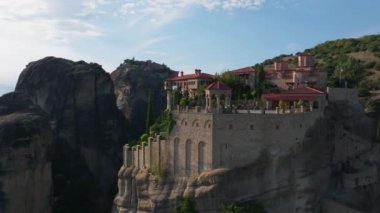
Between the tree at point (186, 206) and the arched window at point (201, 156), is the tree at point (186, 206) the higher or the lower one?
the lower one

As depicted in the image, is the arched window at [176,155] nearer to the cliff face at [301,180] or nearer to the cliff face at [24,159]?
the cliff face at [301,180]

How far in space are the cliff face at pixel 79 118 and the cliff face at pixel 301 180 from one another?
53.5ft

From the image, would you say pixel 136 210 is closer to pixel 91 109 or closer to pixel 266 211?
pixel 266 211

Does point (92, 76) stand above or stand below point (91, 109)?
above

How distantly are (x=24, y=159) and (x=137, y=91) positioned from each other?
114 feet

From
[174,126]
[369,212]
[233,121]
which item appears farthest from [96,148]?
[369,212]

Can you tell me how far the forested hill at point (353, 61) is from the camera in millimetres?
70969

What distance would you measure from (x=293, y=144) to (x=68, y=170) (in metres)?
35.5

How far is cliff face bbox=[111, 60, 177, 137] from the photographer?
8725 cm

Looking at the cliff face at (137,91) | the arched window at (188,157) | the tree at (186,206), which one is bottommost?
the tree at (186,206)

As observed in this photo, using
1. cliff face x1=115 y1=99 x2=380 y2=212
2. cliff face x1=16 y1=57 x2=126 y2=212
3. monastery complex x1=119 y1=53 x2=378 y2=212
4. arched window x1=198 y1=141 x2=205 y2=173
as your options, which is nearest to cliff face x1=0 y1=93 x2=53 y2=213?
cliff face x1=16 y1=57 x2=126 y2=212

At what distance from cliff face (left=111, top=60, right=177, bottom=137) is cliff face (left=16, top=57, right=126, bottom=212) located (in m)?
10.0

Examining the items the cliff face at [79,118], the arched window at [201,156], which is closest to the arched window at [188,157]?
the arched window at [201,156]

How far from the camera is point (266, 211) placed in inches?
1756
